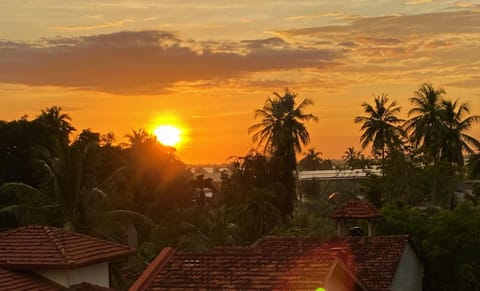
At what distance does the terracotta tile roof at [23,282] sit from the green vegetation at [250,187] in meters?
14.3

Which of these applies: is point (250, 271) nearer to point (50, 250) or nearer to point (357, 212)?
point (50, 250)

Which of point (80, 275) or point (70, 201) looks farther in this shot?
point (70, 201)

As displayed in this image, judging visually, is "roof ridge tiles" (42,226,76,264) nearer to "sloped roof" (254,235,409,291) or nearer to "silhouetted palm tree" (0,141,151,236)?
"sloped roof" (254,235,409,291)

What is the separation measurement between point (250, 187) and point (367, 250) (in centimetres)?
2564

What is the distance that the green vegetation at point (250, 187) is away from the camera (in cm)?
3669

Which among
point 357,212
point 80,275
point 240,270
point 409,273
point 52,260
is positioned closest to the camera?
point 240,270

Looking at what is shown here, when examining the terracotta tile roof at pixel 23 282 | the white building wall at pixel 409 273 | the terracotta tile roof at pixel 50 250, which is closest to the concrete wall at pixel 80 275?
the terracotta tile roof at pixel 23 282

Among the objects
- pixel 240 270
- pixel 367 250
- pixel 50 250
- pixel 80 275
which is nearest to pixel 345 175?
pixel 367 250

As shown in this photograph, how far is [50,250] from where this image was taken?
22.7 meters

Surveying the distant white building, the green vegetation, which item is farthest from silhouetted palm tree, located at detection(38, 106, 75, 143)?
the distant white building

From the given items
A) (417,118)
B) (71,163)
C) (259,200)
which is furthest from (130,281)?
(417,118)

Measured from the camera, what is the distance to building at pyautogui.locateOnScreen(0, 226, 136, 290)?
70.9ft

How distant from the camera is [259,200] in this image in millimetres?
53781

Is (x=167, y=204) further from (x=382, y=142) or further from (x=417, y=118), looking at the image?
(x=417, y=118)
